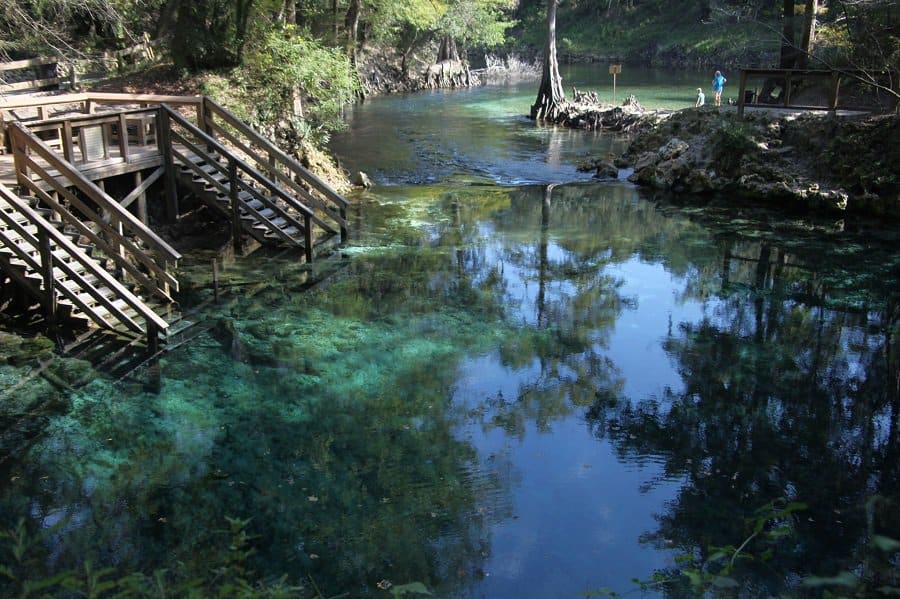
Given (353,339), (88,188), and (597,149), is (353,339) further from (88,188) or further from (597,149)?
(597,149)

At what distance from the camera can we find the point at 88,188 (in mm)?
11430

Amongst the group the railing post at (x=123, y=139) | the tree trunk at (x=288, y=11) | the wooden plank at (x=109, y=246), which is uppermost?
the tree trunk at (x=288, y=11)

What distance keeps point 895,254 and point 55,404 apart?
1498 cm

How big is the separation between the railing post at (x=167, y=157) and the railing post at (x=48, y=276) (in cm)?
422

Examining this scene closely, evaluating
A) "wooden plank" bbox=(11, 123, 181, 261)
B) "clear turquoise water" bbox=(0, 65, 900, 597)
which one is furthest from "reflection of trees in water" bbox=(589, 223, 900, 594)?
"wooden plank" bbox=(11, 123, 181, 261)

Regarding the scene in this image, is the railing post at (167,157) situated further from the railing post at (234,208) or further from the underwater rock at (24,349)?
the underwater rock at (24,349)

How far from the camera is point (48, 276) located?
11.0m

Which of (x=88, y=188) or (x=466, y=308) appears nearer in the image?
(x=88, y=188)

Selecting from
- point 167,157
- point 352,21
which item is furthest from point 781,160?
point 352,21

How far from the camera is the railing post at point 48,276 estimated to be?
35.4ft

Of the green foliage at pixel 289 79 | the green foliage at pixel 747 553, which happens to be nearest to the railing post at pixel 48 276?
the green foliage at pixel 747 553

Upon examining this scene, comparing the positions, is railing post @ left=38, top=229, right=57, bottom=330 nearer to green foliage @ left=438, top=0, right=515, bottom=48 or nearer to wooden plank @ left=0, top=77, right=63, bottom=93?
wooden plank @ left=0, top=77, right=63, bottom=93

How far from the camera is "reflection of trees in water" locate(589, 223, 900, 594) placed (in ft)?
23.3

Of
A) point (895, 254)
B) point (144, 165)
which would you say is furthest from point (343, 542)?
point (895, 254)
